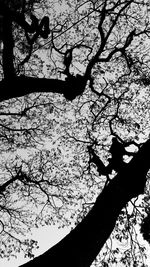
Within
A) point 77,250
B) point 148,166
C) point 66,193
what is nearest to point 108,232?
point 77,250

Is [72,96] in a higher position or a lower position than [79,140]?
lower

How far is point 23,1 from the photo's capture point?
10.2 m

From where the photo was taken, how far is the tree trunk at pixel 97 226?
450 centimetres

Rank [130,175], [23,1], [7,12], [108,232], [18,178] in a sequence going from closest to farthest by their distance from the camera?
[108,232], [130,175], [7,12], [23,1], [18,178]

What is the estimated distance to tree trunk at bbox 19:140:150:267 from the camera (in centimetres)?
450

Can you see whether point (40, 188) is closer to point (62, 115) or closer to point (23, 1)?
point (62, 115)

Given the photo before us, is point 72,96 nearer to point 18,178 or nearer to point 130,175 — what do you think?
point 130,175

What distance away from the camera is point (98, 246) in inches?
187

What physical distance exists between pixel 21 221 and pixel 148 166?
1003 cm

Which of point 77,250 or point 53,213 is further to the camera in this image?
point 53,213

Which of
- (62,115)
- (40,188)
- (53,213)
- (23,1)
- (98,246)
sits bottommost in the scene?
(98,246)

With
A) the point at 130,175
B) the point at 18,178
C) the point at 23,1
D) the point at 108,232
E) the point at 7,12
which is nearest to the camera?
the point at 108,232

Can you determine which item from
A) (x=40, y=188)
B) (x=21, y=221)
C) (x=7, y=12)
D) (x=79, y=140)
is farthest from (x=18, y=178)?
(x=7, y=12)

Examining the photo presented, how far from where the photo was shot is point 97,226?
16.1ft
